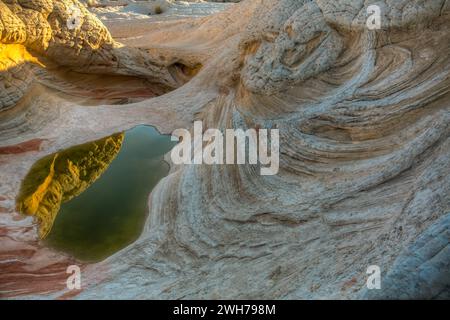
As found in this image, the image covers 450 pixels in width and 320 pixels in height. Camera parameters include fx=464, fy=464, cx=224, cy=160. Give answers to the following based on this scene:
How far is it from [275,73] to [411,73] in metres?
2.48

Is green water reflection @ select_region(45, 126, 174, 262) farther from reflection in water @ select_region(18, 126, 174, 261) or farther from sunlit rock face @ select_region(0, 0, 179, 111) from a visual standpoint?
sunlit rock face @ select_region(0, 0, 179, 111)

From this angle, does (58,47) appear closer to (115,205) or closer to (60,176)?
(60,176)

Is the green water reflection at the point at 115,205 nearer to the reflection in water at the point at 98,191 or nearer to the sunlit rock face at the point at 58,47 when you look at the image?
the reflection in water at the point at 98,191

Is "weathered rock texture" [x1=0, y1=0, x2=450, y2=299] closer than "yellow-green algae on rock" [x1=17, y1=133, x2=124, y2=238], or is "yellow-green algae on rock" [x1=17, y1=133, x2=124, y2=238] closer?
"weathered rock texture" [x1=0, y1=0, x2=450, y2=299]

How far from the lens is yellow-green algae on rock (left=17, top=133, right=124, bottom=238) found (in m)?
8.05

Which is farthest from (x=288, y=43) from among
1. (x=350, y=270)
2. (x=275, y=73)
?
(x=350, y=270)

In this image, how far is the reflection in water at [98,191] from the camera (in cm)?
748

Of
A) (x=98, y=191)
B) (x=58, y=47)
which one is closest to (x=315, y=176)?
(x=98, y=191)

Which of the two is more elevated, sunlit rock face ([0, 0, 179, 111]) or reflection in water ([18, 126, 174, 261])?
sunlit rock face ([0, 0, 179, 111])

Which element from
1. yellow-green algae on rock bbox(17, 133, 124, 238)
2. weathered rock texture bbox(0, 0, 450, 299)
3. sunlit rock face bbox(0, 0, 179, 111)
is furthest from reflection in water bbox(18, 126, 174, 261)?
sunlit rock face bbox(0, 0, 179, 111)

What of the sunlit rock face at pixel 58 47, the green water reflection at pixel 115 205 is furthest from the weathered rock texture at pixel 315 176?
the sunlit rock face at pixel 58 47

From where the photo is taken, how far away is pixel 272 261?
5.53m

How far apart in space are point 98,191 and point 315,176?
13.8 ft

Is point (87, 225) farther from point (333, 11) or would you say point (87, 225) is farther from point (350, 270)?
point (333, 11)
